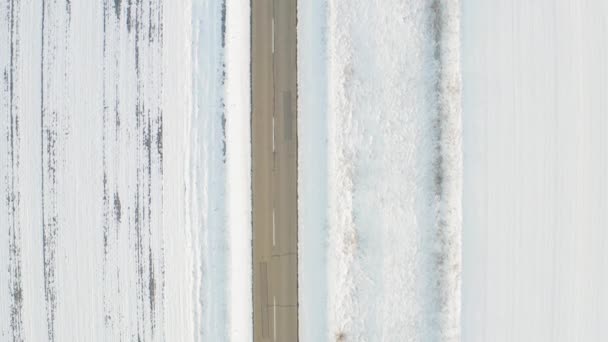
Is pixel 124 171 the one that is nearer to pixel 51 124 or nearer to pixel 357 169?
pixel 51 124

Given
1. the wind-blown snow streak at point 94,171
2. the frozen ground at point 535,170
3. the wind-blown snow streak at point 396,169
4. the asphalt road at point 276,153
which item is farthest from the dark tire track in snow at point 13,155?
the frozen ground at point 535,170

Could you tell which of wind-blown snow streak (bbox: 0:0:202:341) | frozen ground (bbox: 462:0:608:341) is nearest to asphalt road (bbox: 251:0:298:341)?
→ wind-blown snow streak (bbox: 0:0:202:341)

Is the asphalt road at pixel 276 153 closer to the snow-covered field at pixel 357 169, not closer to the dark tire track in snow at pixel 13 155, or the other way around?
the snow-covered field at pixel 357 169

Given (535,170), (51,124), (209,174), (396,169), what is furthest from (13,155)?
(535,170)

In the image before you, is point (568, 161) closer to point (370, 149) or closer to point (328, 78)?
point (370, 149)

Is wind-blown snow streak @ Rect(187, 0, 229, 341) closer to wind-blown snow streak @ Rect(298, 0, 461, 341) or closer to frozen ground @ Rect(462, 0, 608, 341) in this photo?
wind-blown snow streak @ Rect(298, 0, 461, 341)
